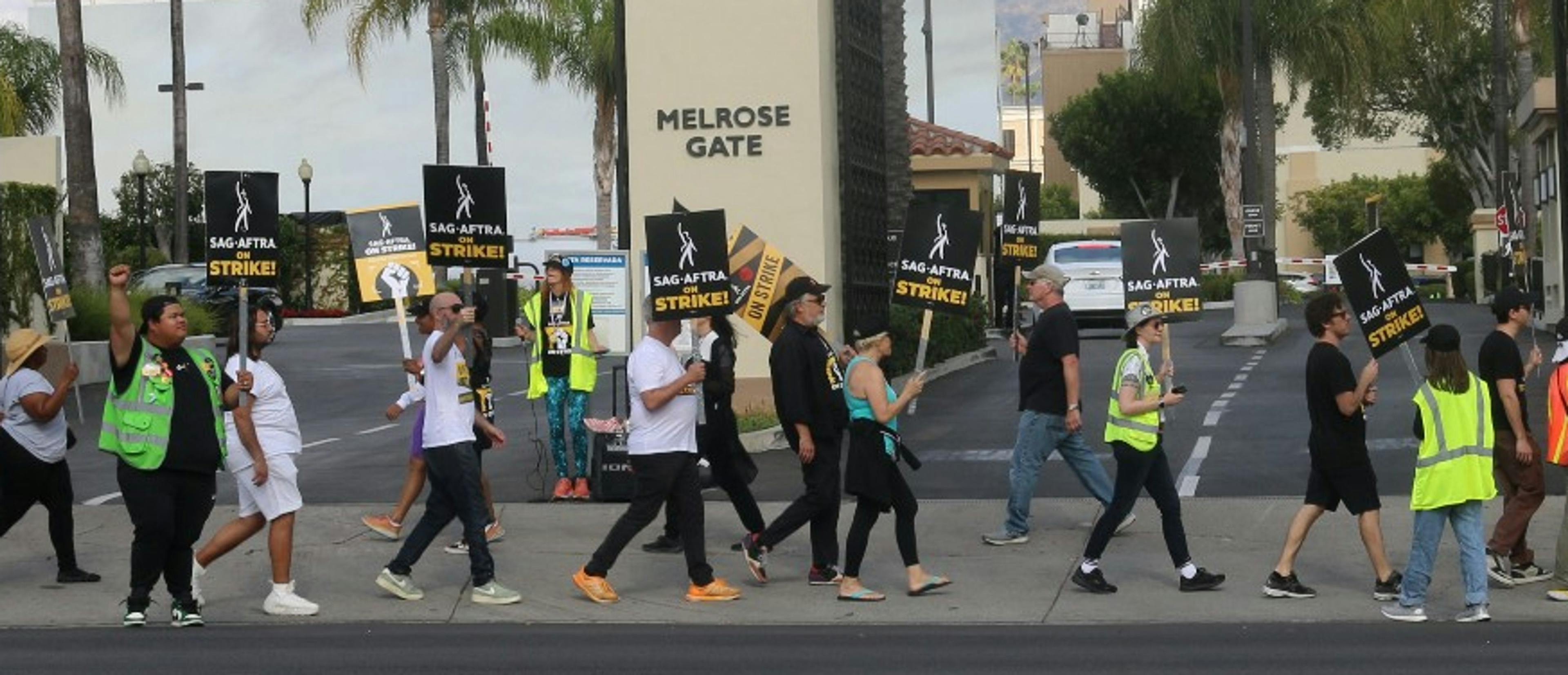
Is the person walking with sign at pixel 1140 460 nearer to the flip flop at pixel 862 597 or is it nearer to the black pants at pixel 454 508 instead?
the flip flop at pixel 862 597

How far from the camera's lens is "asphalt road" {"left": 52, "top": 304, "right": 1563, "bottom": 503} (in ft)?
57.6

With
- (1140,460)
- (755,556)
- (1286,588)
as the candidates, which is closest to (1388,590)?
(1286,588)

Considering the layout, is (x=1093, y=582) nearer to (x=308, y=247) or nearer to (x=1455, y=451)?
(x=1455, y=451)

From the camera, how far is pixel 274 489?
1280 cm

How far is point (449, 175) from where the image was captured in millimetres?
17438

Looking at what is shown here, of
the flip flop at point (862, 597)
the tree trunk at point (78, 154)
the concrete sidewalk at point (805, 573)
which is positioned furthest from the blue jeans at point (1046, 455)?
the tree trunk at point (78, 154)

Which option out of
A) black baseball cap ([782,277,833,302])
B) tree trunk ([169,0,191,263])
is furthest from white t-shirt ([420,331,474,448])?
tree trunk ([169,0,191,263])

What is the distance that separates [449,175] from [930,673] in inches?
296

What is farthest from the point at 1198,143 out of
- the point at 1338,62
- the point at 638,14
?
the point at 638,14

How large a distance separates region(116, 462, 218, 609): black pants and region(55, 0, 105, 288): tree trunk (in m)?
20.6

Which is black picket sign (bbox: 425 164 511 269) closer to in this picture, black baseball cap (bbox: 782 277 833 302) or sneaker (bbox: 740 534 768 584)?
sneaker (bbox: 740 534 768 584)

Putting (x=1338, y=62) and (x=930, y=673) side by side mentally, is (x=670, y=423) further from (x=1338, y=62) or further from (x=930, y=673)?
(x=1338, y=62)

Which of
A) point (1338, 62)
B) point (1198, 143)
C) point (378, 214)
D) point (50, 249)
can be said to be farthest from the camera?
point (1198, 143)

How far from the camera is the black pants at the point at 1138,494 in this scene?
43.8 ft
